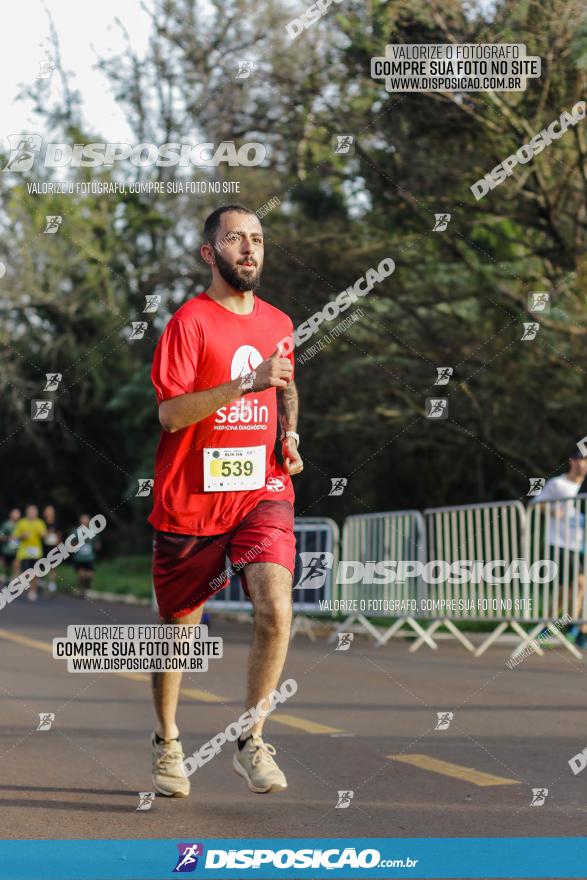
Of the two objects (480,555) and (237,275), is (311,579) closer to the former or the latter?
(480,555)

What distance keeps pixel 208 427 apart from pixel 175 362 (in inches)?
10.9

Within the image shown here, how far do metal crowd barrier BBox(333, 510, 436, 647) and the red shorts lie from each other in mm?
8032

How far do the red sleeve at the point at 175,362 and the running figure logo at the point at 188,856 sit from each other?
1.64 m

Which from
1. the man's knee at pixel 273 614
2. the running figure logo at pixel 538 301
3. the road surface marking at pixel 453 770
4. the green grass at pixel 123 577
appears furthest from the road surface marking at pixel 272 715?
the green grass at pixel 123 577

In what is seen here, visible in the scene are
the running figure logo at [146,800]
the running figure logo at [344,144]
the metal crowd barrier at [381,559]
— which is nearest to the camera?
the running figure logo at [146,800]

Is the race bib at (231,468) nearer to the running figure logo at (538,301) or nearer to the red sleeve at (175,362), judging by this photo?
the red sleeve at (175,362)

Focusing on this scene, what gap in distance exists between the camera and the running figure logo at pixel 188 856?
169 inches

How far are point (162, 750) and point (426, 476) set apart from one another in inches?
867

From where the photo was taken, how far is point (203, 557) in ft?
17.6

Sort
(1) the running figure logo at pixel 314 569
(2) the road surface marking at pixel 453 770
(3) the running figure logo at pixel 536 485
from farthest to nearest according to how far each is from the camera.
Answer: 1. (1) the running figure logo at pixel 314 569
2. (3) the running figure logo at pixel 536 485
3. (2) the road surface marking at pixel 453 770

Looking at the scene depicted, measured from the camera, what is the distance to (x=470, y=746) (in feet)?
23.3

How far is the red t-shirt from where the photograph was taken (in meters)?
5.32

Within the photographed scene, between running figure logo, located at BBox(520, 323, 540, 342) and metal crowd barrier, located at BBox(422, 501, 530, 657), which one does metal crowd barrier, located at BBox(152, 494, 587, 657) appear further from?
running figure logo, located at BBox(520, 323, 540, 342)

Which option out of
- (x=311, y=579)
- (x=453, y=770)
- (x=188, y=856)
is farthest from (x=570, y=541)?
(x=188, y=856)
